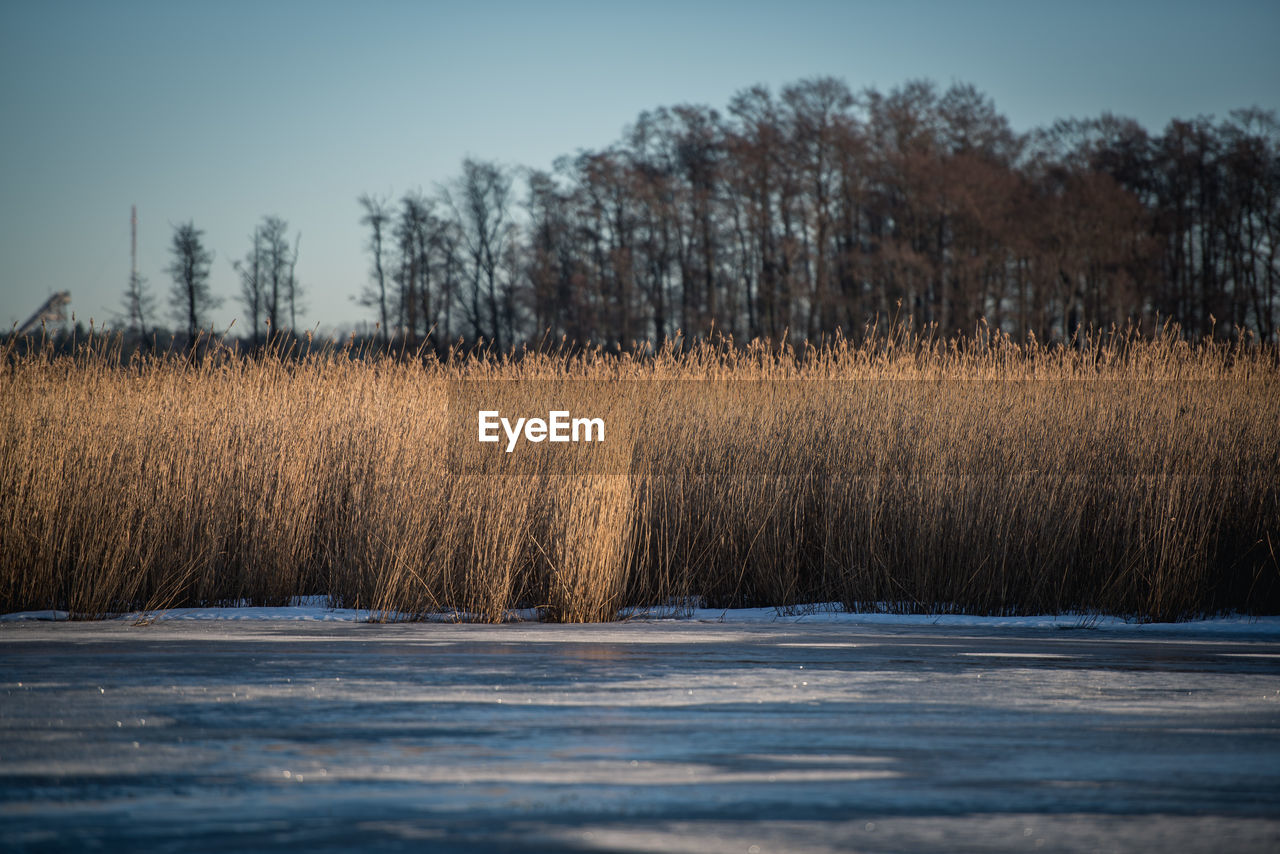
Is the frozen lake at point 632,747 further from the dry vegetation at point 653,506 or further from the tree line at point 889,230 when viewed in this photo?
the tree line at point 889,230

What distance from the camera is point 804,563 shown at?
7281mm

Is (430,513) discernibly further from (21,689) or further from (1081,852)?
(1081,852)

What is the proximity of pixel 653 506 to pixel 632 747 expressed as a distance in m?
4.28

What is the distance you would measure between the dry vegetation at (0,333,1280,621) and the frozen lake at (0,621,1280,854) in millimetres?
1578

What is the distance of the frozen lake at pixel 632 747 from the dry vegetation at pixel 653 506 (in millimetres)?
1578

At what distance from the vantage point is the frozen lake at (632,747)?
2.43 metres

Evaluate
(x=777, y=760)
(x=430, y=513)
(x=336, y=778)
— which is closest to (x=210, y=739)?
(x=336, y=778)

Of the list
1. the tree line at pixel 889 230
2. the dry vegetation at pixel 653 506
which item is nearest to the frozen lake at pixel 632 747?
the dry vegetation at pixel 653 506

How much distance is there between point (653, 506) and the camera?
7.36 metres

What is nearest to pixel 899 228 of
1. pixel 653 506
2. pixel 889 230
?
pixel 889 230

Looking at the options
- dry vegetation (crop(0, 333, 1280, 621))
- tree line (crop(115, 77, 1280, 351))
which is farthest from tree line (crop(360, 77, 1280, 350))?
dry vegetation (crop(0, 333, 1280, 621))

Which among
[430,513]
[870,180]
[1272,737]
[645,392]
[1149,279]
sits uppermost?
[870,180]

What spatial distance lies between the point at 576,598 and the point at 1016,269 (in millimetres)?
25261

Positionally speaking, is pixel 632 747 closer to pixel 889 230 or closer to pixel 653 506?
pixel 653 506
